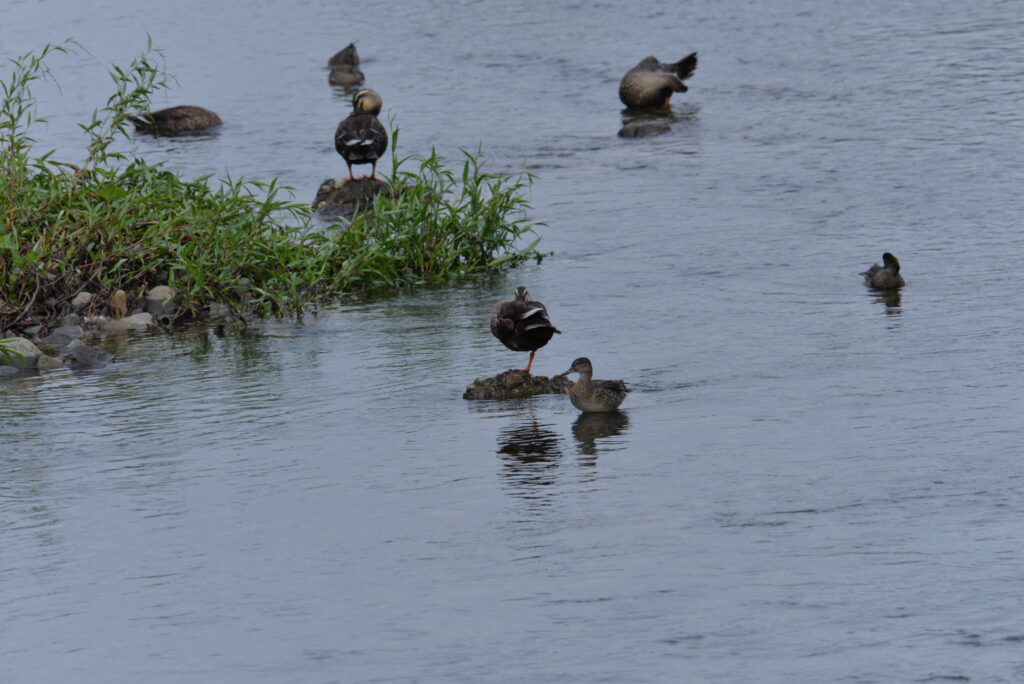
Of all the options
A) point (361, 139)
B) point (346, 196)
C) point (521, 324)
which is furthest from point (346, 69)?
point (521, 324)

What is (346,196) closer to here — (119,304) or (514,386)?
(119,304)

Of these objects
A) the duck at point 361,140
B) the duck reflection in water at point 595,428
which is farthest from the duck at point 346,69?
the duck reflection in water at point 595,428

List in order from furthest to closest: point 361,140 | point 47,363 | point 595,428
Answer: point 361,140 < point 47,363 < point 595,428

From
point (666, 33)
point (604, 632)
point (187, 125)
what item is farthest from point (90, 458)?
point (666, 33)

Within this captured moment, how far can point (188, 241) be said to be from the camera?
38.4 ft

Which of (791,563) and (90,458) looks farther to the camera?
(90,458)

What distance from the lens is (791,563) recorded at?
19.9 ft

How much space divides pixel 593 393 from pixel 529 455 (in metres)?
0.68

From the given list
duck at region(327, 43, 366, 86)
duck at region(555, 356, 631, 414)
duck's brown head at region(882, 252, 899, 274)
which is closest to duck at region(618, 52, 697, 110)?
duck at region(327, 43, 366, 86)

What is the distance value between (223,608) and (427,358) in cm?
420

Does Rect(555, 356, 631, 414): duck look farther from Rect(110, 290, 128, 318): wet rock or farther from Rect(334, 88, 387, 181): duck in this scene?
Rect(334, 88, 387, 181): duck

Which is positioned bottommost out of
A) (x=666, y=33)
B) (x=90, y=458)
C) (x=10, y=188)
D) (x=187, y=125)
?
(x=90, y=458)

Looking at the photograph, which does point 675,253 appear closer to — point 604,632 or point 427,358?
point 427,358

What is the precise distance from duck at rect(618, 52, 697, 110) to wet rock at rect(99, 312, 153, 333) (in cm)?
1186
